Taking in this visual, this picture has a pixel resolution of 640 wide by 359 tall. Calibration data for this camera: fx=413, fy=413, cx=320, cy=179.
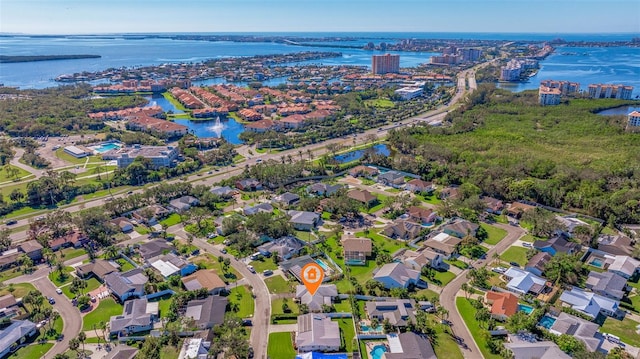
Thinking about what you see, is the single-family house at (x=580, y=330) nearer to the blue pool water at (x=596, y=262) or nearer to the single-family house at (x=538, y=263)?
the single-family house at (x=538, y=263)

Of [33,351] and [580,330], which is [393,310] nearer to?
[580,330]

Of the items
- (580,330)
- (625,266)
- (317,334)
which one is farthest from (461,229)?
(317,334)

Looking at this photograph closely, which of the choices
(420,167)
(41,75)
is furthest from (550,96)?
(41,75)

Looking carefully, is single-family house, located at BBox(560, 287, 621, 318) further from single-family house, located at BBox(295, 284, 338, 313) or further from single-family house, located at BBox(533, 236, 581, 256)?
single-family house, located at BBox(295, 284, 338, 313)

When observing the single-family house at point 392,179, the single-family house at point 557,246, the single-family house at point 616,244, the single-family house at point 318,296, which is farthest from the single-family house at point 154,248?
the single-family house at point 616,244

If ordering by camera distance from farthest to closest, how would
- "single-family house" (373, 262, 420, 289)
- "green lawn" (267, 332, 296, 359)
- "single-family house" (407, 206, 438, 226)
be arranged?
1. "single-family house" (407, 206, 438, 226)
2. "single-family house" (373, 262, 420, 289)
3. "green lawn" (267, 332, 296, 359)

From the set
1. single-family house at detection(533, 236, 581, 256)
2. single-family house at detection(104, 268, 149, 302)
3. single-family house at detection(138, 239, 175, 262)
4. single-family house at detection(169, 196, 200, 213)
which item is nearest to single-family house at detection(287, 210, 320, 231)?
single-family house at detection(169, 196, 200, 213)

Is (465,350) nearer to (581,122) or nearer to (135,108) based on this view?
(581,122)
